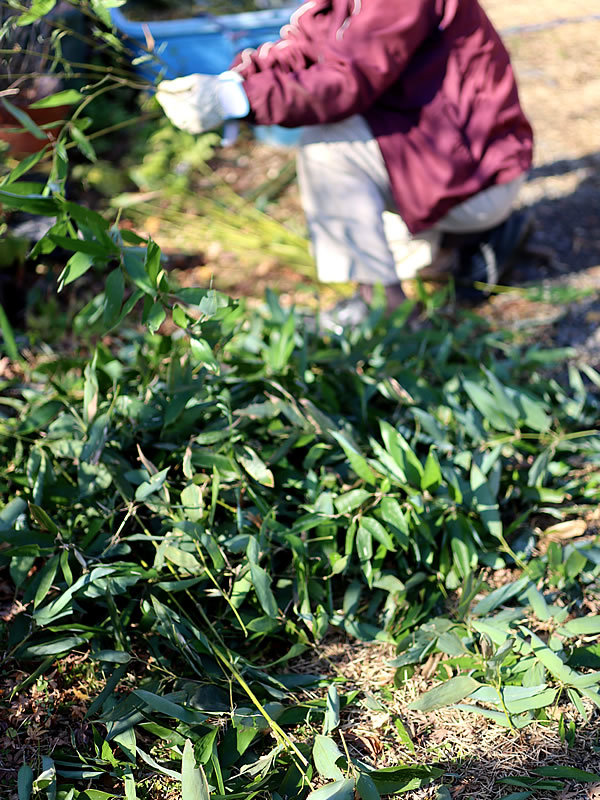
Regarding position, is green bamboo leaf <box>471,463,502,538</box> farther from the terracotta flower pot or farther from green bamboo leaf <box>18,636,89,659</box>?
the terracotta flower pot

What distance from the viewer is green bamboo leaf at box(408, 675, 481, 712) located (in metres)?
1.12

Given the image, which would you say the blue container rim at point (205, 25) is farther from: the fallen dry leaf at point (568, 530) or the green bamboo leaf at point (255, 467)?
the fallen dry leaf at point (568, 530)

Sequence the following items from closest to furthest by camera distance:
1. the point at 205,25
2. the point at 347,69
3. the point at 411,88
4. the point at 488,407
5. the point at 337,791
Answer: the point at 337,791
the point at 488,407
the point at 347,69
the point at 411,88
the point at 205,25

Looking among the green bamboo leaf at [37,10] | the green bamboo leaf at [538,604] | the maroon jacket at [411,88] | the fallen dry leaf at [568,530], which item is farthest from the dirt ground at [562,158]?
the green bamboo leaf at [37,10]

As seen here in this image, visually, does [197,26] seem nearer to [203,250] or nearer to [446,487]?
[203,250]

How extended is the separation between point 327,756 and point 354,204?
4.33ft

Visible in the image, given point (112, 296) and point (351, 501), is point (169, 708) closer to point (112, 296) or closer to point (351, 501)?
point (351, 501)

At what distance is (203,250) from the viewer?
2.48 meters

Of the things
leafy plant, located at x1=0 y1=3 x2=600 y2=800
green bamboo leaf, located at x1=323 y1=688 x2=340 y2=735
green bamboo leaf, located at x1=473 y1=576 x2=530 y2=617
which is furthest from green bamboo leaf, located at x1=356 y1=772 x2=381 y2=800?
green bamboo leaf, located at x1=473 y1=576 x2=530 y2=617

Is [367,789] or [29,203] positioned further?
[29,203]

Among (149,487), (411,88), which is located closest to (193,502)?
(149,487)

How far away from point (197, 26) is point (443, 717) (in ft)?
7.99

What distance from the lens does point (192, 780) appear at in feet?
3.26

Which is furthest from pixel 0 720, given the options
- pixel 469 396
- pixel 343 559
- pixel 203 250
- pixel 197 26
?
pixel 197 26
